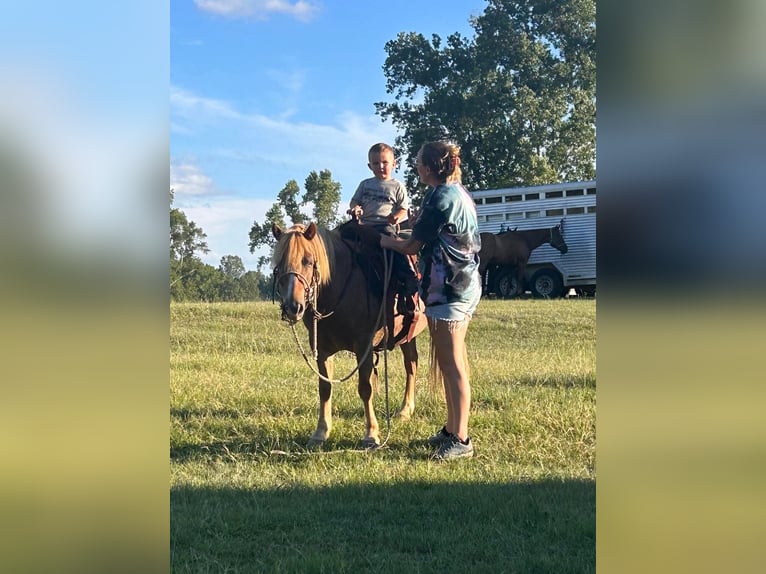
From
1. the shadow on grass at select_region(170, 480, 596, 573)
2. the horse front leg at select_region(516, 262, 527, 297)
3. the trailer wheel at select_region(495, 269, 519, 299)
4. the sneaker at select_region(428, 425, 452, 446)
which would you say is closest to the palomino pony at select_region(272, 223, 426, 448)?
the sneaker at select_region(428, 425, 452, 446)

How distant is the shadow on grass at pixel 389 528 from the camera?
9.50ft

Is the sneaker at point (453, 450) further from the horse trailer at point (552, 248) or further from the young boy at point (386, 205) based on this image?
the horse trailer at point (552, 248)

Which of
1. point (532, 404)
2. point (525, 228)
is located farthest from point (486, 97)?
point (532, 404)

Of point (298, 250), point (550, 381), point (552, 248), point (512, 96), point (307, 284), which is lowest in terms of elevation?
point (550, 381)

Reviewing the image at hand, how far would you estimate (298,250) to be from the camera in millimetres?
4531

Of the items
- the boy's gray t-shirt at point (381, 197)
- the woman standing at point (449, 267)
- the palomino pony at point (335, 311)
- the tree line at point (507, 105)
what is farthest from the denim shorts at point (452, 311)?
the tree line at point (507, 105)

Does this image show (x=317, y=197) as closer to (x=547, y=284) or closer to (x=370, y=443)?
(x=547, y=284)

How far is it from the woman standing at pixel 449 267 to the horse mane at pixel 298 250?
0.63m

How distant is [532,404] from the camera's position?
19.3ft

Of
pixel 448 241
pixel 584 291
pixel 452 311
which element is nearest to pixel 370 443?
pixel 452 311

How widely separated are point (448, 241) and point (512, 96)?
23.7 meters

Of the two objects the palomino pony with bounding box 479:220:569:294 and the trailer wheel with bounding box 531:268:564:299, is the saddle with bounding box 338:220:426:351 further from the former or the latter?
the trailer wheel with bounding box 531:268:564:299
